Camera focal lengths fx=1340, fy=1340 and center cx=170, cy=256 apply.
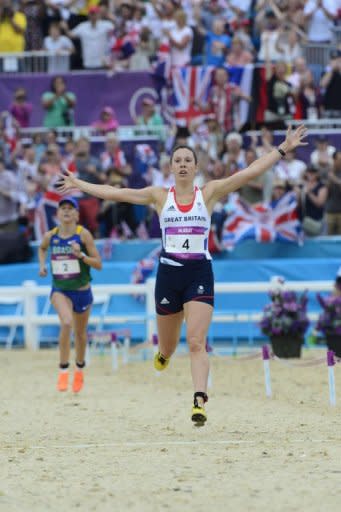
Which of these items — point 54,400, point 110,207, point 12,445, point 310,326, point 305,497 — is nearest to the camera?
point 305,497

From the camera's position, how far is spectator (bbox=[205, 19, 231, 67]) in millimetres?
24047

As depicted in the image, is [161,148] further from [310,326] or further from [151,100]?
[310,326]

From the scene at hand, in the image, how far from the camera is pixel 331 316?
17.9m

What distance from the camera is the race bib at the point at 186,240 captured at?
36.5 ft

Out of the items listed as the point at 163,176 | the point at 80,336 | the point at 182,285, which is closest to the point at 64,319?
the point at 80,336

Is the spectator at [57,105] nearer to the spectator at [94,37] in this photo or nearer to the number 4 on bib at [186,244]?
the spectator at [94,37]

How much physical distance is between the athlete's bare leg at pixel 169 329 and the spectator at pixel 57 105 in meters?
12.7

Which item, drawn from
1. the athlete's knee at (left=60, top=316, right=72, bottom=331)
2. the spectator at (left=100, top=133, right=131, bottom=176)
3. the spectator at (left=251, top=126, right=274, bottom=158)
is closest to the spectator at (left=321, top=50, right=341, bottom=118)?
the spectator at (left=251, top=126, right=274, bottom=158)

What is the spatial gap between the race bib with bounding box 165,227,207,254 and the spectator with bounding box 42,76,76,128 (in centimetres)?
1295

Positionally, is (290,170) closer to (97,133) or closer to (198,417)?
(97,133)

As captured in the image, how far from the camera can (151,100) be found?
23703mm

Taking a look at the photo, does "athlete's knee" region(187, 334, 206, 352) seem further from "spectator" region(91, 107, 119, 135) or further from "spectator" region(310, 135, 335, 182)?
"spectator" region(91, 107, 119, 135)

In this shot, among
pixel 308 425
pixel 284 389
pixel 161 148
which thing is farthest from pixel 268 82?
pixel 308 425

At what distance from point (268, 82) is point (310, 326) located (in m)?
4.82
